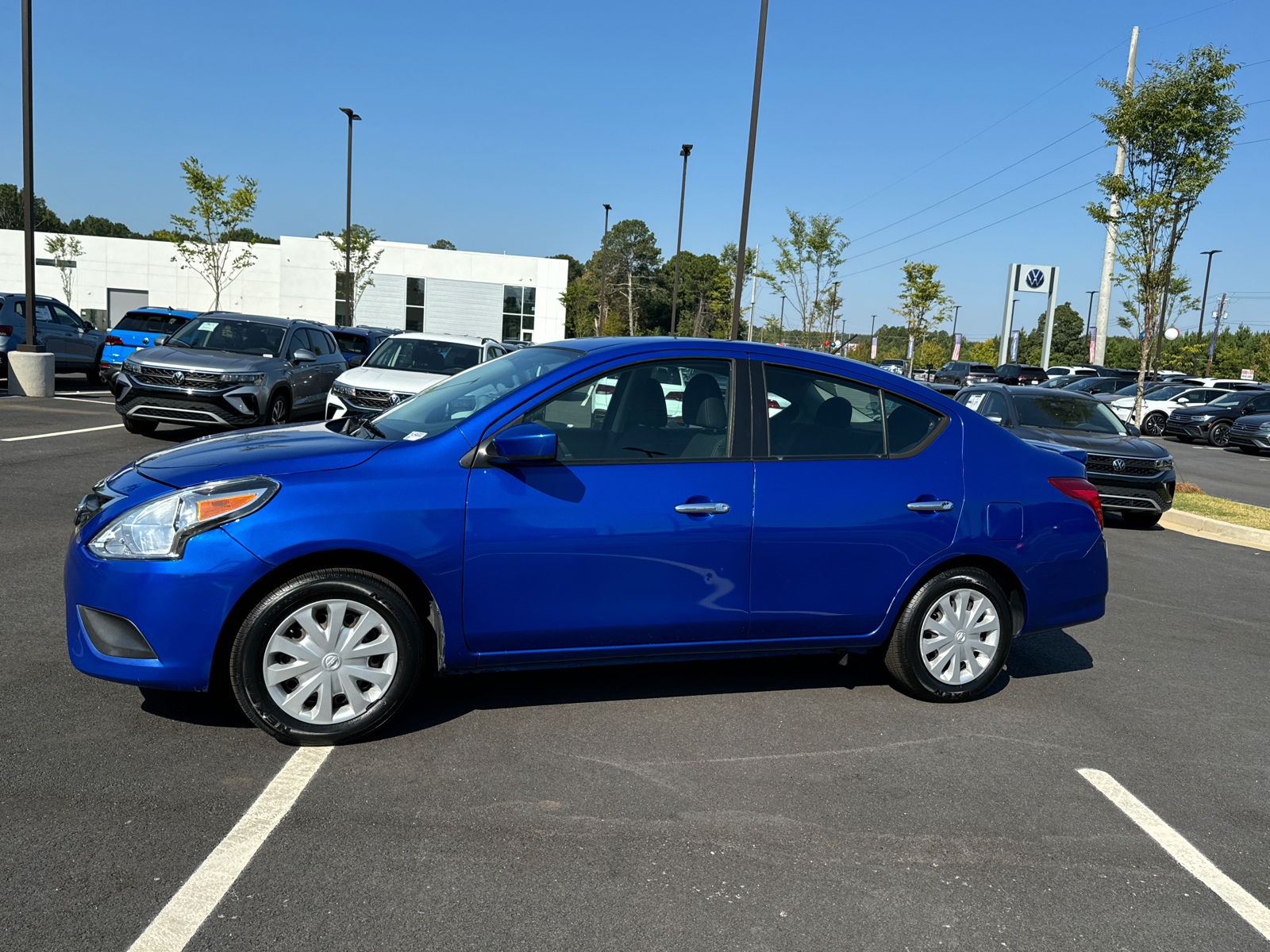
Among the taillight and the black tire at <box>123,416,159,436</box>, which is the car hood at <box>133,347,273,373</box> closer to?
the black tire at <box>123,416,159,436</box>

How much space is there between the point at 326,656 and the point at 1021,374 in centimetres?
4051

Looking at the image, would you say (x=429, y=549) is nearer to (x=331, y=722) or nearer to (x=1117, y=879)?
(x=331, y=722)

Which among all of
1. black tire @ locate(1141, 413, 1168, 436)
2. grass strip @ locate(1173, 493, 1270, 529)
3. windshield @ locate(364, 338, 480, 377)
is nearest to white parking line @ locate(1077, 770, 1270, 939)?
grass strip @ locate(1173, 493, 1270, 529)

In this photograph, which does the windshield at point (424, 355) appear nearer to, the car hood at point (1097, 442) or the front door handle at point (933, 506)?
the car hood at point (1097, 442)

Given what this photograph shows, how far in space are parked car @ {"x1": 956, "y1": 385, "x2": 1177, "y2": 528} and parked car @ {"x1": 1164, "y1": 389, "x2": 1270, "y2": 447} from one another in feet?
65.2

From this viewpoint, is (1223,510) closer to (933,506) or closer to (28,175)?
(933,506)

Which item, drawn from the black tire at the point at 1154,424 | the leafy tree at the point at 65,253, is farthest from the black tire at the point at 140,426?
the leafy tree at the point at 65,253

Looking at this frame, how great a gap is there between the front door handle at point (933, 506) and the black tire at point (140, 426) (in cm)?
1115

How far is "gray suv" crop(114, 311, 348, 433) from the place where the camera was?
12.4 metres

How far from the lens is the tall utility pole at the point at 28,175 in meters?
17.7

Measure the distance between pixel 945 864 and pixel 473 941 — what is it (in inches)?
62.8

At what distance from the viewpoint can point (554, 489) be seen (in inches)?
161

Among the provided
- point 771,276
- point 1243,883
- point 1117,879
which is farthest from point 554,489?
point 771,276

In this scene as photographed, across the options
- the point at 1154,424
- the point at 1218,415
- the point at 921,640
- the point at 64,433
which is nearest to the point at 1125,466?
the point at 921,640
